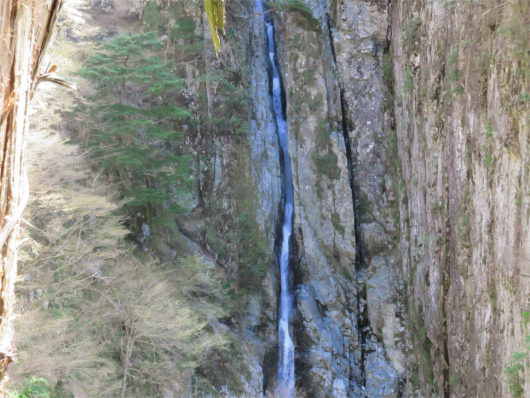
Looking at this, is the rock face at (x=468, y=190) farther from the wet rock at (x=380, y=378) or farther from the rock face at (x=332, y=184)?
the wet rock at (x=380, y=378)

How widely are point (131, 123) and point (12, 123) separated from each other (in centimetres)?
1303

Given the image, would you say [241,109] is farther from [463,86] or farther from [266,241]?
[463,86]

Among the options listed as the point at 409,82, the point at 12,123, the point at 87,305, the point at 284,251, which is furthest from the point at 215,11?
the point at 284,251

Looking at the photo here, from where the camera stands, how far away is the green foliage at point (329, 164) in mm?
19844

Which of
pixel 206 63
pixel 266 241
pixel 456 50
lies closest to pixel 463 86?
pixel 456 50

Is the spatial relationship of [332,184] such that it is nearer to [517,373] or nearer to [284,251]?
[284,251]

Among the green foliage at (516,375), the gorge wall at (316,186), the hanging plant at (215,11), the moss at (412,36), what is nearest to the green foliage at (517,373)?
the green foliage at (516,375)

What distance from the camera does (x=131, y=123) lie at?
13852 mm

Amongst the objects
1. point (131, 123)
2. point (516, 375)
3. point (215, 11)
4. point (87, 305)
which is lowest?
point (87, 305)

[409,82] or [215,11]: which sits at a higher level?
[409,82]

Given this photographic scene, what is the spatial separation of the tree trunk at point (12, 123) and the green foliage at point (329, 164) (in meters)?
18.7

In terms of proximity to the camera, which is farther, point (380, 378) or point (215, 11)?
point (380, 378)

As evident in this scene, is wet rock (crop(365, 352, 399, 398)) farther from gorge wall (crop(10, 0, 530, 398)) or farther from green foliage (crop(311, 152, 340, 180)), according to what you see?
green foliage (crop(311, 152, 340, 180))

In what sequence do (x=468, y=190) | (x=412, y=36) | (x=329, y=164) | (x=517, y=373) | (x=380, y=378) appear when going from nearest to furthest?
(x=517, y=373) < (x=468, y=190) < (x=412, y=36) < (x=380, y=378) < (x=329, y=164)
